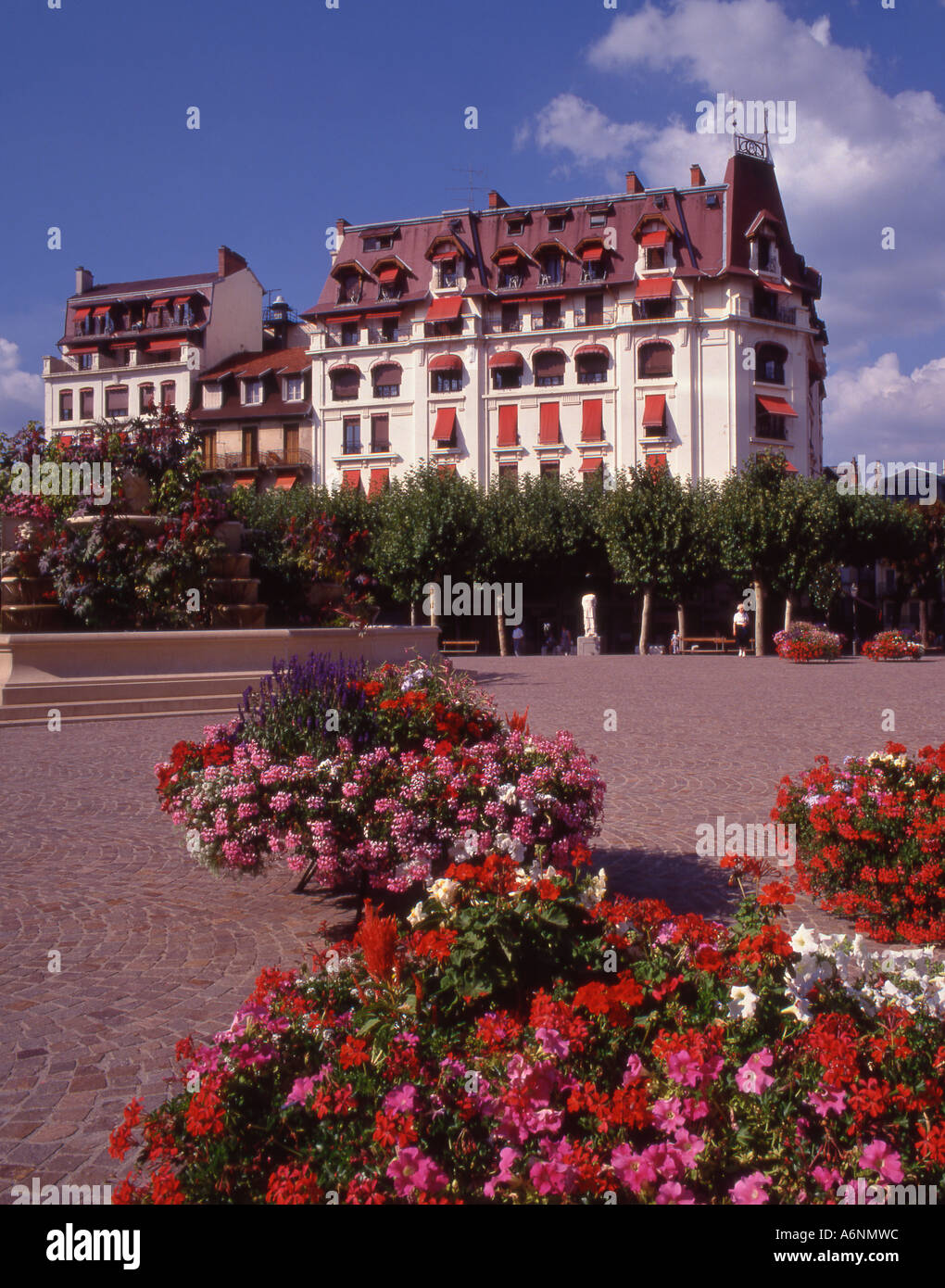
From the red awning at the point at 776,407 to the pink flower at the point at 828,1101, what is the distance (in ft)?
159

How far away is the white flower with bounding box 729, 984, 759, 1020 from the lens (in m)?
2.94

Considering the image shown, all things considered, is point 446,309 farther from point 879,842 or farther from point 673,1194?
point 673,1194

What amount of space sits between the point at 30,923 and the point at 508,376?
1885 inches

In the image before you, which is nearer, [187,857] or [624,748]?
[187,857]

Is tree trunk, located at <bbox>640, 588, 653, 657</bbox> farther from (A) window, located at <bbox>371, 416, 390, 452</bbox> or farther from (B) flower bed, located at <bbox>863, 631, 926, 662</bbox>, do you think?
(A) window, located at <bbox>371, 416, 390, 452</bbox>

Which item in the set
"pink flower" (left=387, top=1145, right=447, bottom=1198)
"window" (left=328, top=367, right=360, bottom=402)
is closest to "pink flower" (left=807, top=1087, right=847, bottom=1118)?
"pink flower" (left=387, top=1145, right=447, bottom=1198)

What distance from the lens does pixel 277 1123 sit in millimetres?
2678

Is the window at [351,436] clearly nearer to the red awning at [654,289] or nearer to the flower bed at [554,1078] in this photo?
the red awning at [654,289]

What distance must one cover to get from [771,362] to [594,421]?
8267 millimetres

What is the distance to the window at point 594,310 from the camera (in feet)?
166

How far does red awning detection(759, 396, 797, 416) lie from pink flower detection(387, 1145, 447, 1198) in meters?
48.9

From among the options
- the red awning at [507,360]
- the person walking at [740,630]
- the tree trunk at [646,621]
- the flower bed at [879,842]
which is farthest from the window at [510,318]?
the flower bed at [879,842]

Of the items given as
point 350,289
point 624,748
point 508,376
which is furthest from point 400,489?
point 624,748
